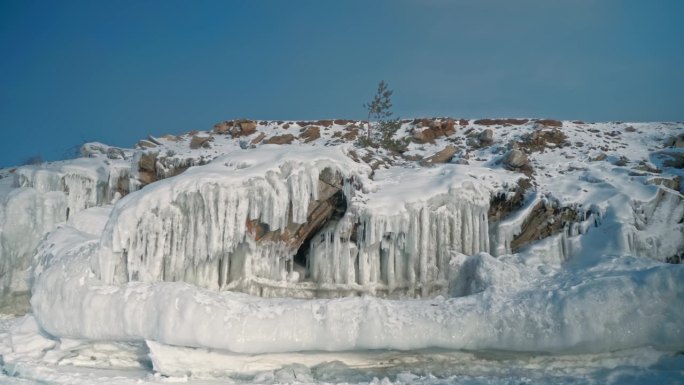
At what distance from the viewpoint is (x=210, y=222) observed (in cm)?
1334

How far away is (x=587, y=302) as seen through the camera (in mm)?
10477

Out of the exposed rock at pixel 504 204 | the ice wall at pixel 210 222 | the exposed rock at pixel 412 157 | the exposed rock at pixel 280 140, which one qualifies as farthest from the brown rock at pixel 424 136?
the ice wall at pixel 210 222

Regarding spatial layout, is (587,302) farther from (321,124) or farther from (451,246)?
(321,124)

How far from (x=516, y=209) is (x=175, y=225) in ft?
29.6

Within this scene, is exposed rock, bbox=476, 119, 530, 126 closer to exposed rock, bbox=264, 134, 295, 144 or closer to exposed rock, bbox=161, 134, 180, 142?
exposed rock, bbox=264, 134, 295, 144

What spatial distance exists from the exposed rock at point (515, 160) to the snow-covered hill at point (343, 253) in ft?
0.20

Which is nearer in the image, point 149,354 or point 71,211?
point 149,354

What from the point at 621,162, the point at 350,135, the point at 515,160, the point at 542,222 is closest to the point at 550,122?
the point at 621,162

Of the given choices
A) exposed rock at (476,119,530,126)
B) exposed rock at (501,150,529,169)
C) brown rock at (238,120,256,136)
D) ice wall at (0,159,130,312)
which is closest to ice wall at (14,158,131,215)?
ice wall at (0,159,130,312)

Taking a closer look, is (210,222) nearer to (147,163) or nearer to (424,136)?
(147,163)

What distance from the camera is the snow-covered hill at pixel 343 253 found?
34.8 ft

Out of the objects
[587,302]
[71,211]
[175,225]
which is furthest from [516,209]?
[71,211]

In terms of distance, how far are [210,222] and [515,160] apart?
9.58m

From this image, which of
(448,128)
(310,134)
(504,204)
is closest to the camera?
(504,204)
